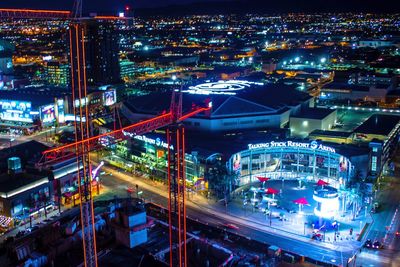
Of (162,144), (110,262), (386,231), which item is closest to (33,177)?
(162,144)

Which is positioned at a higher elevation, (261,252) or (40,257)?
(40,257)

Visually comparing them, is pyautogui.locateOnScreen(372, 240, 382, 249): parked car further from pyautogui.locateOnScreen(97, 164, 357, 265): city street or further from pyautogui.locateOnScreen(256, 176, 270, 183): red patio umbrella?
pyautogui.locateOnScreen(256, 176, 270, 183): red patio umbrella

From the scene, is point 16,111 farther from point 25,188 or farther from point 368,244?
point 368,244

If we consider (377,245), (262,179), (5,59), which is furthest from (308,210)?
(5,59)

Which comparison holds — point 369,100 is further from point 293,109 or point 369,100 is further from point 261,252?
point 261,252

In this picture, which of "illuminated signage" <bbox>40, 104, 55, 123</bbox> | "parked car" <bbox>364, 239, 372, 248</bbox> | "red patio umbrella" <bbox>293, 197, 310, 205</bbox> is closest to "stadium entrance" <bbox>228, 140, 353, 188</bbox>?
"red patio umbrella" <bbox>293, 197, 310, 205</bbox>

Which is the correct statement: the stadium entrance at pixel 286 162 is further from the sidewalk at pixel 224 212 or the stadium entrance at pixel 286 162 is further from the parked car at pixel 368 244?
the parked car at pixel 368 244
